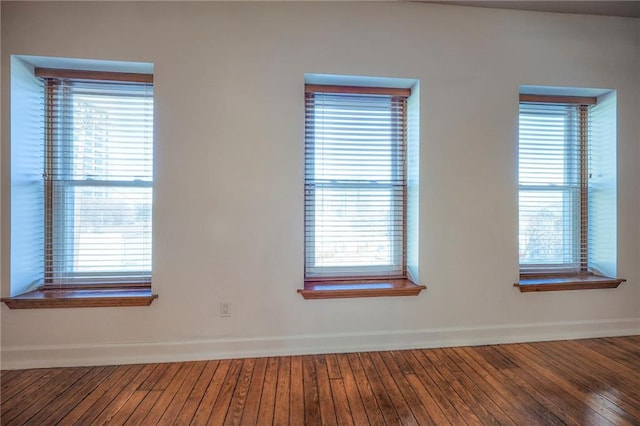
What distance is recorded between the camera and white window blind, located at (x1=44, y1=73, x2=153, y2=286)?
2121mm

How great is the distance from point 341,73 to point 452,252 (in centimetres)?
163

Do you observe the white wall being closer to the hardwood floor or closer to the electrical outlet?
the electrical outlet

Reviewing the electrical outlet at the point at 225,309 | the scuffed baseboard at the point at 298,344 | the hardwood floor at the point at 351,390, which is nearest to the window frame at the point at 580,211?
the scuffed baseboard at the point at 298,344

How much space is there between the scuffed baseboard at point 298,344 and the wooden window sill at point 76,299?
0.94 ft

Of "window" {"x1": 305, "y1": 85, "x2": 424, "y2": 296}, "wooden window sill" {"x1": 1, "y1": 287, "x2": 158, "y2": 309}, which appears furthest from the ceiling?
"wooden window sill" {"x1": 1, "y1": 287, "x2": 158, "y2": 309}

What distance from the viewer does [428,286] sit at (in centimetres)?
224

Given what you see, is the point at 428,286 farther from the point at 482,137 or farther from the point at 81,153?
the point at 81,153

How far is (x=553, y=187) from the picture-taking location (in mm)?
2541

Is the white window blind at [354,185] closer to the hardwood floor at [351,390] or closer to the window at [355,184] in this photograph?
the window at [355,184]

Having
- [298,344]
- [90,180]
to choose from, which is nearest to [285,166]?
[298,344]

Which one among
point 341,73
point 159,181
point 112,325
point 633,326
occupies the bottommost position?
point 633,326

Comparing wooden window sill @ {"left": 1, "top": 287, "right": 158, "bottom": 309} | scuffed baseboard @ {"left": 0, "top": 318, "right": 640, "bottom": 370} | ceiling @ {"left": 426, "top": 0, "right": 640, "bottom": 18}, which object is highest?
ceiling @ {"left": 426, "top": 0, "right": 640, "bottom": 18}

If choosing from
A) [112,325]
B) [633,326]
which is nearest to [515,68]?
[633,326]

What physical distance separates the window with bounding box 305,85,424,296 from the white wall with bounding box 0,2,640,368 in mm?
201
